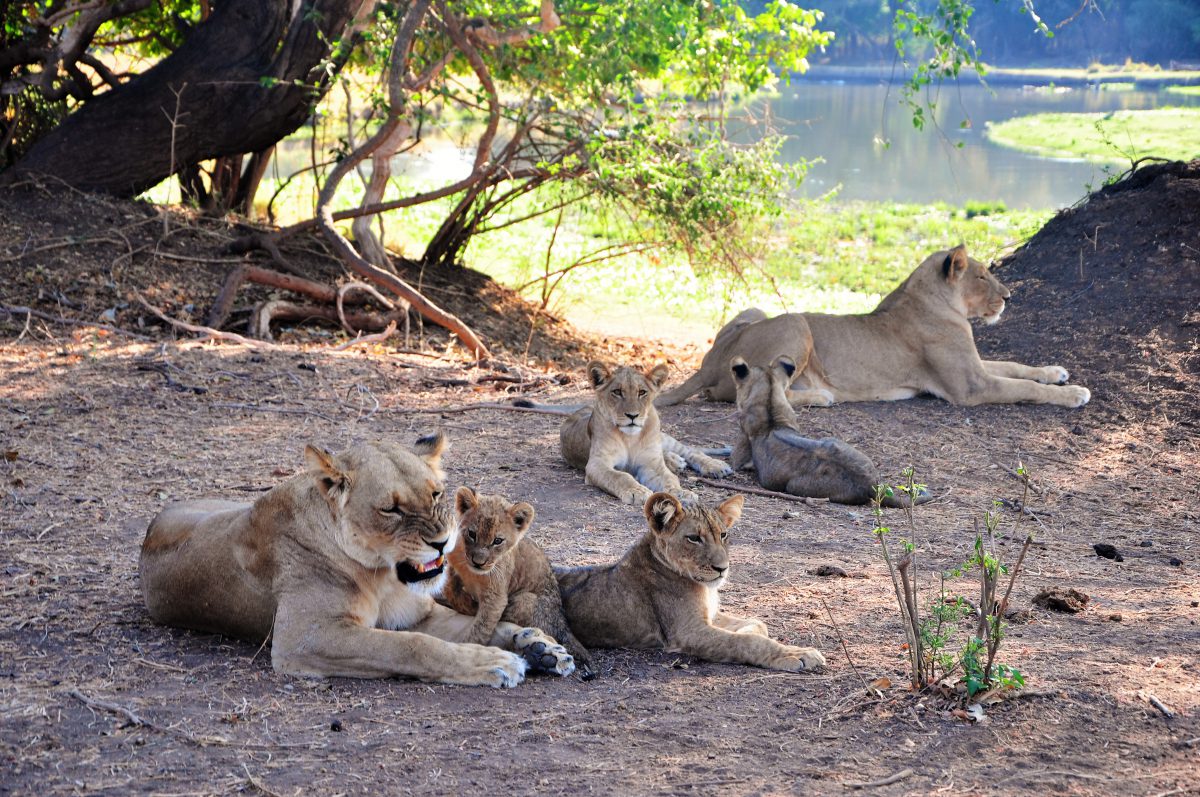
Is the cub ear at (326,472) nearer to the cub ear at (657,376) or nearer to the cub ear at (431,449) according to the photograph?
the cub ear at (431,449)

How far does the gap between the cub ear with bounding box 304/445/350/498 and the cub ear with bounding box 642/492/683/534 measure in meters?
1.12

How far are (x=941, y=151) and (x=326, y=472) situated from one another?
119ft

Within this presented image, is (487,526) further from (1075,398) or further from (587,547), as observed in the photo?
(1075,398)

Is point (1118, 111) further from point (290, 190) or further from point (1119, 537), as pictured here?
point (1119, 537)

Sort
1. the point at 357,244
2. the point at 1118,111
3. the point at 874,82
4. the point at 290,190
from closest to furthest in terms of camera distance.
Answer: the point at 357,244 < the point at 290,190 < the point at 1118,111 < the point at 874,82

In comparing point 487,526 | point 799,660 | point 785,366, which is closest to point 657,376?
point 785,366

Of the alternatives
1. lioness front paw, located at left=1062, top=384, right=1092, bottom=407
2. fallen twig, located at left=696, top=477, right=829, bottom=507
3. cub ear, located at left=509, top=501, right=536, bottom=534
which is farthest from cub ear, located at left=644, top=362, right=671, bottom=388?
lioness front paw, located at left=1062, top=384, right=1092, bottom=407

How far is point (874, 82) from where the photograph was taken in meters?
59.4

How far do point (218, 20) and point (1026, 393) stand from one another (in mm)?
8000

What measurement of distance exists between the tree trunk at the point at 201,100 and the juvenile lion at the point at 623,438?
18.7 feet

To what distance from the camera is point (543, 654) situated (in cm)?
455

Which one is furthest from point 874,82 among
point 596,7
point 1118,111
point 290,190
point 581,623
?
point 581,623

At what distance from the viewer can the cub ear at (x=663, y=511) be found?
4.80 metres

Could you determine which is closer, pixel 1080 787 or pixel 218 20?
pixel 1080 787
